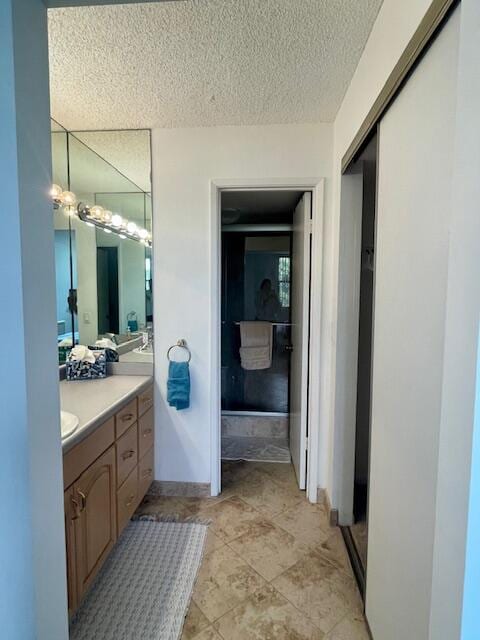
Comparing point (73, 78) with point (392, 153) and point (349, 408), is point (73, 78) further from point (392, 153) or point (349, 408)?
point (349, 408)

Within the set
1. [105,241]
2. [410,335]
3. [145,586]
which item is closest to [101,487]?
[145,586]

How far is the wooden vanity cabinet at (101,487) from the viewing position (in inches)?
50.9

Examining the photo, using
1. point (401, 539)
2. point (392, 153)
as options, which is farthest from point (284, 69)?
point (401, 539)

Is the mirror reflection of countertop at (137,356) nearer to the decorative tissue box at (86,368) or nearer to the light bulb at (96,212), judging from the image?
the decorative tissue box at (86,368)

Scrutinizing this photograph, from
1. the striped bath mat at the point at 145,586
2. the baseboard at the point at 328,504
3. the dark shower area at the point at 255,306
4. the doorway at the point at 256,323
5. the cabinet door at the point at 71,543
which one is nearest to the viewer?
the cabinet door at the point at 71,543

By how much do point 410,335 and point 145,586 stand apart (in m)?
1.67

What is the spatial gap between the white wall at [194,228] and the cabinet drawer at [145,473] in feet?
0.29

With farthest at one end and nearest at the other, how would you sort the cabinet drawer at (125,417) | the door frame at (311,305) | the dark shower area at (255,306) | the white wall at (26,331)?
the dark shower area at (255,306)
the door frame at (311,305)
the cabinet drawer at (125,417)
the white wall at (26,331)

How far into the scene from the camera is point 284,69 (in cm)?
156

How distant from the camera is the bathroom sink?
128 cm

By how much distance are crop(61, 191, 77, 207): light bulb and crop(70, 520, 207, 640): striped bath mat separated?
82.1 inches

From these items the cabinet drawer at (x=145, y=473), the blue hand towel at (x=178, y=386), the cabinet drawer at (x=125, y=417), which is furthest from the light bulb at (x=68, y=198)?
the cabinet drawer at (x=145, y=473)

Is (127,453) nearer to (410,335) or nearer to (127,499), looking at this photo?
(127,499)

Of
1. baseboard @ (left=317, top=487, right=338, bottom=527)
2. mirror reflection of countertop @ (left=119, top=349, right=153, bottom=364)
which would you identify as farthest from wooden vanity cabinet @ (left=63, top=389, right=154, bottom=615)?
baseboard @ (left=317, top=487, right=338, bottom=527)
